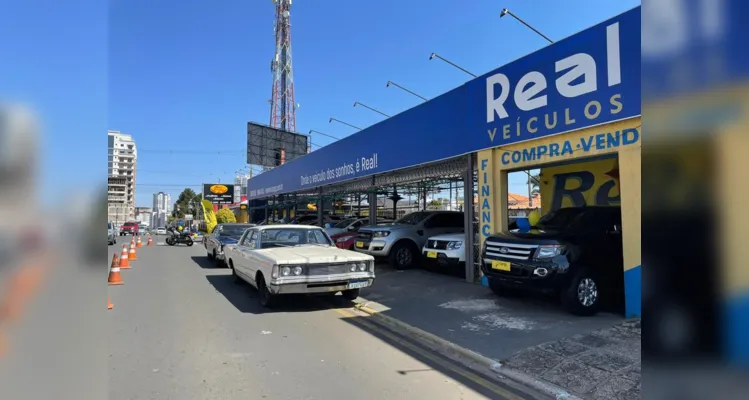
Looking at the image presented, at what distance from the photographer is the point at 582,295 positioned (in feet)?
23.3

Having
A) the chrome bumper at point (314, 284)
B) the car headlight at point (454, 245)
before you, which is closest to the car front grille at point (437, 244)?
the car headlight at point (454, 245)

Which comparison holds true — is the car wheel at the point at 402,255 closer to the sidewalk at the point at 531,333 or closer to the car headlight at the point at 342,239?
the sidewalk at the point at 531,333

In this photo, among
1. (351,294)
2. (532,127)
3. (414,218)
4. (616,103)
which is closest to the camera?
(616,103)

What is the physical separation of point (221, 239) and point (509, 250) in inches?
425

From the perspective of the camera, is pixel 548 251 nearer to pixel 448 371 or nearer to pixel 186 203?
pixel 448 371

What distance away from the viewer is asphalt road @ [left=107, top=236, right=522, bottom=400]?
4.30 metres

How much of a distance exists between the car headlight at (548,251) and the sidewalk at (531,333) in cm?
98

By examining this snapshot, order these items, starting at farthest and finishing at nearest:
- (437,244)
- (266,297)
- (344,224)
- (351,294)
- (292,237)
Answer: (344,224), (437,244), (292,237), (351,294), (266,297)

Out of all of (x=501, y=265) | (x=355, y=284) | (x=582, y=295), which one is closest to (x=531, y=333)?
(x=582, y=295)

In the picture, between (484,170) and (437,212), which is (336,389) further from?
(437,212)
